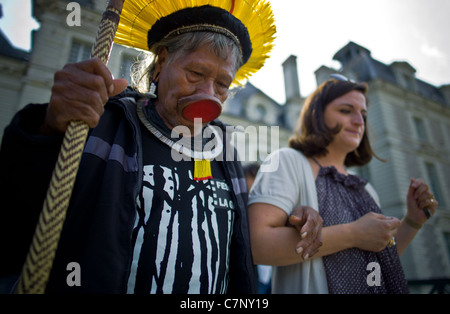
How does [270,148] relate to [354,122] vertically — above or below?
above

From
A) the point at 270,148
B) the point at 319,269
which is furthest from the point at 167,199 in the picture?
the point at 270,148

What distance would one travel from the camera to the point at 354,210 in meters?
1.86

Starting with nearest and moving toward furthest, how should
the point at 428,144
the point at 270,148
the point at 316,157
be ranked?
1. the point at 316,157
2. the point at 270,148
3. the point at 428,144

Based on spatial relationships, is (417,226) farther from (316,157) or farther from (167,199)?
(167,199)

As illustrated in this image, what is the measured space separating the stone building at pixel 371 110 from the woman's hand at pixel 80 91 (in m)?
7.86

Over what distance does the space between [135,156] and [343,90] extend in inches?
75.5

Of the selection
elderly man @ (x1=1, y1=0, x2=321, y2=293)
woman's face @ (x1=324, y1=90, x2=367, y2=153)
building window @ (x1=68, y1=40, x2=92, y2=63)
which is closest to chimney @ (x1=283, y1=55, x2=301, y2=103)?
building window @ (x1=68, y1=40, x2=92, y2=63)

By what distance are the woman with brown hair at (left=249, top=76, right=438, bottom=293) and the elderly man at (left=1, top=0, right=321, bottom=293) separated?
191mm

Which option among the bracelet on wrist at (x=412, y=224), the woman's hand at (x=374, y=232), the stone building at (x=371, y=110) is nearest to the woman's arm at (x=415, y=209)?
the bracelet on wrist at (x=412, y=224)

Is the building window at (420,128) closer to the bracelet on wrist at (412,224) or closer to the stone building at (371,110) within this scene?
the stone building at (371,110)

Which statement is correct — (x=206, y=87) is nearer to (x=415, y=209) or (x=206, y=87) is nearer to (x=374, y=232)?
(x=374, y=232)

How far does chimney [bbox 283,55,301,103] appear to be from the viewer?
1737cm

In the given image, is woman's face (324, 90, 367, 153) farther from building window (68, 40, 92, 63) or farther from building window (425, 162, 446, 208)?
building window (425, 162, 446, 208)

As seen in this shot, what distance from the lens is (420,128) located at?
17328 millimetres
